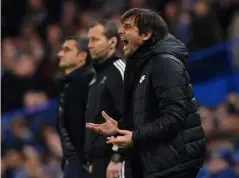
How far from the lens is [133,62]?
5.90m

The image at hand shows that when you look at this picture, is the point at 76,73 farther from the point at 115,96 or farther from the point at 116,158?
the point at 116,158

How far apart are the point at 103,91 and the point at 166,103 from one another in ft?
4.67

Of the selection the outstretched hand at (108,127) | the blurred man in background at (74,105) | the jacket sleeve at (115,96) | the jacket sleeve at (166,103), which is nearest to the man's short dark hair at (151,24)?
the jacket sleeve at (166,103)

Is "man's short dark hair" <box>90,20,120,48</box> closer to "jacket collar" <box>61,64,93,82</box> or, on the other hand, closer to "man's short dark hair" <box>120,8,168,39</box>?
"jacket collar" <box>61,64,93,82</box>

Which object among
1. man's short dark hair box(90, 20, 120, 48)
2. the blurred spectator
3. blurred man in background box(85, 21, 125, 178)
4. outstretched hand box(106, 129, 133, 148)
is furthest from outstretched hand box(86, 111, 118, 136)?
the blurred spectator

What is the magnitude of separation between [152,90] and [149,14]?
0.50 m

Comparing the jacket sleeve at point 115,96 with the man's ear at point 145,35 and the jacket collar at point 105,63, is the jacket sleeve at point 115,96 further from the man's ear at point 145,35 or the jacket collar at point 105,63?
the man's ear at point 145,35

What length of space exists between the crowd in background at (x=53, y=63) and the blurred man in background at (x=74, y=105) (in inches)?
91.5

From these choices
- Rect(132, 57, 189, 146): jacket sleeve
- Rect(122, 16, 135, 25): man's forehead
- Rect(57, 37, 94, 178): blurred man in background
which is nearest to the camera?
Rect(132, 57, 189, 146): jacket sleeve

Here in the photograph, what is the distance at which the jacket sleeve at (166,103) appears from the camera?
559 centimetres

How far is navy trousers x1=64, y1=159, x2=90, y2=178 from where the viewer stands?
7637 mm

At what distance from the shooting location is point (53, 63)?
43.7 feet

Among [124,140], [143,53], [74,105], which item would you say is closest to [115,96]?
[74,105]

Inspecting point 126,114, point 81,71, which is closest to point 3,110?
point 81,71
